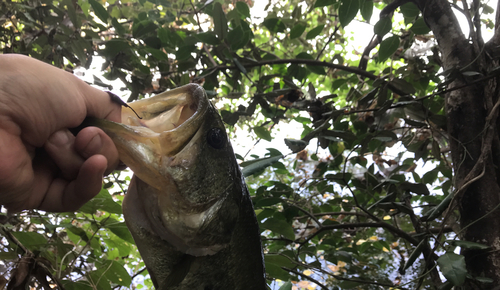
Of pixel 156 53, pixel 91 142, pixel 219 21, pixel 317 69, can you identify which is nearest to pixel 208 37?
pixel 219 21

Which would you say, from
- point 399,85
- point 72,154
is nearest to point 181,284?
point 72,154

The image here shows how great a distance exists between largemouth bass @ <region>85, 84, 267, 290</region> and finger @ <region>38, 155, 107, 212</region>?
0.51 feet

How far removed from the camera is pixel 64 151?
35.3 inches

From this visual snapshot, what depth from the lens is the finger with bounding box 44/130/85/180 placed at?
34.8 inches

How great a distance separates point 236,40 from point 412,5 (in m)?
1.03

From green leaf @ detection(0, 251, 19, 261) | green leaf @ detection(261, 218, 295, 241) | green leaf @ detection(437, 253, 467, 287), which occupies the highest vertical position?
green leaf @ detection(261, 218, 295, 241)

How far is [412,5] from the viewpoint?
1.67 meters

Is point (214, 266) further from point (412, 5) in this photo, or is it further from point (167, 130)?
point (412, 5)

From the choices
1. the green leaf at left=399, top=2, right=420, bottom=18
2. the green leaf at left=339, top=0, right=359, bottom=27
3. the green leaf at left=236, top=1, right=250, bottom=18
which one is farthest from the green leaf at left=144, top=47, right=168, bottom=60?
the green leaf at left=399, top=2, right=420, bottom=18

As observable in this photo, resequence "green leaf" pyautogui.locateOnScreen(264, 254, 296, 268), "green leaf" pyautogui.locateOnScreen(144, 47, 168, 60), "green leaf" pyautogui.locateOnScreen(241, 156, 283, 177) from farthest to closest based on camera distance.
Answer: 1. "green leaf" pyautogui.locateOnScreen(144, 47, 168, 60)
2. "green leaf" pyautogui.locateOnScreen(264, 254, 296, 268)
3. "green leaf" pyautogui.locateOnScreen(241, 156, 283, 177)

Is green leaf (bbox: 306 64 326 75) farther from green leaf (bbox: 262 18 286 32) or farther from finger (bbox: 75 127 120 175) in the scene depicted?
finger (bbox: 75 127 120 175)

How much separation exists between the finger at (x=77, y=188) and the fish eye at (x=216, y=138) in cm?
37

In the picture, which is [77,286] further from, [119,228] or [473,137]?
[473,137]

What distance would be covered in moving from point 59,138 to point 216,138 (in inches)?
19.9
